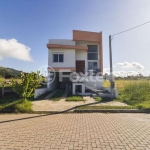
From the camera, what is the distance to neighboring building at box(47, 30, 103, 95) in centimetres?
1798

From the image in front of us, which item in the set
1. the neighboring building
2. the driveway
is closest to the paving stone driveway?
the driveway

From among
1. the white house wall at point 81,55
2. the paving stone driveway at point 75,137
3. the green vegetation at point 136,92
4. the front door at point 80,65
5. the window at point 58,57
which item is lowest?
the paving stone driveway at point 75,137

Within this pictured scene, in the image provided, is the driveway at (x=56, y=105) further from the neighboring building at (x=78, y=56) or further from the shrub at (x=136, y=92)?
the neighboring building at (x=78, y=56)

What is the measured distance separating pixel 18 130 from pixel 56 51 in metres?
14.5

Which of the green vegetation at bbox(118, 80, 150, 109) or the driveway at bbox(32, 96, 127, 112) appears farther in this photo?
the green vegetation at bbox(118, 80, 150, 109)

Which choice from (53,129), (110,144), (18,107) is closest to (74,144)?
(110,144)

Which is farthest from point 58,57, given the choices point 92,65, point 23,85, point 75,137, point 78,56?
point 75,137

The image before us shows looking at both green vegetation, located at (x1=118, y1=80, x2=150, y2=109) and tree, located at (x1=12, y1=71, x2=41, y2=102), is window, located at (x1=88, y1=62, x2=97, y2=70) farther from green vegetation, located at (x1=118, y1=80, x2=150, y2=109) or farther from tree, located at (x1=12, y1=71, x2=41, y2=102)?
tree, located at (x1=12, y1=71, x2=41, y2=102)

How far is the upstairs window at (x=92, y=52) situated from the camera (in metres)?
20.8

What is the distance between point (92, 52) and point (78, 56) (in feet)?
8.19

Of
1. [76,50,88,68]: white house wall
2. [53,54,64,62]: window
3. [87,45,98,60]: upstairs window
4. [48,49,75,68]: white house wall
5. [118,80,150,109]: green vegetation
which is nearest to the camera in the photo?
[118,80,150,109]: green vegetation

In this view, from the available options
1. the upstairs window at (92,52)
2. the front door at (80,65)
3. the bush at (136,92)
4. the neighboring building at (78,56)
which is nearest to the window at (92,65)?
the neighboring building at (78,56)

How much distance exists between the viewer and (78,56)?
20.2 m

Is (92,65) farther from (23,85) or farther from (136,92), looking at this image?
(23,85)
